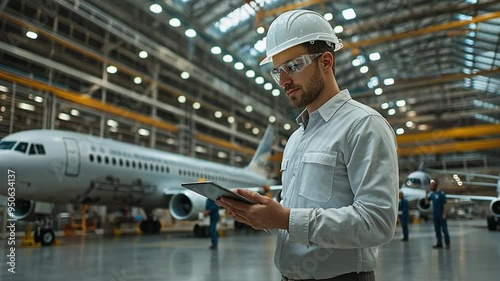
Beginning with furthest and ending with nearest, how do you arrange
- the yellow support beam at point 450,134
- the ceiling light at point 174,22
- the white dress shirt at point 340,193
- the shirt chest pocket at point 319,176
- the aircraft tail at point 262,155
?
the yellow support beam at point 450,134
the aircraft tail at point 262,155
the ceiling light at point 174,22
the shirt chest pocket at point 319,176
the white dress shirt at point 340,193

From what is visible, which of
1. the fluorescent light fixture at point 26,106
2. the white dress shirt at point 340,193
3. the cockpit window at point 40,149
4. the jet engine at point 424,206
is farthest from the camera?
the jet engine at point 424,206

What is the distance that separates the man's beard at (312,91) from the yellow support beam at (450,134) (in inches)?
1027

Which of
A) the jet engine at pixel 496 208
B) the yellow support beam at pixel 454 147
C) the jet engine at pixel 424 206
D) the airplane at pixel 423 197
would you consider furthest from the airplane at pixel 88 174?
the yellow support beam at pixel 454 147

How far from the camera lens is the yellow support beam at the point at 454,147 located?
24.8m

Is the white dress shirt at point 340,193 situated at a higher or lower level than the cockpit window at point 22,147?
lower

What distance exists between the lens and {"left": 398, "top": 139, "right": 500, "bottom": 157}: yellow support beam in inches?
976

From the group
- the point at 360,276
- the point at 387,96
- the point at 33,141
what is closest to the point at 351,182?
the point at 360,276

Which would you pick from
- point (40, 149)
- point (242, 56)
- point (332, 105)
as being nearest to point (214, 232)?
point (40, 149)

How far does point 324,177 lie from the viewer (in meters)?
1.12

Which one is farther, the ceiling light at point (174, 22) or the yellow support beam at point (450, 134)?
the yellow support beam at point (450, 134)

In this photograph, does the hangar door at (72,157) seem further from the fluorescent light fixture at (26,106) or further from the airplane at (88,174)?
the fluorescent light fixture at (26,106)

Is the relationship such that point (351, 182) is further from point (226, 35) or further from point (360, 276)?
point (226, 35)

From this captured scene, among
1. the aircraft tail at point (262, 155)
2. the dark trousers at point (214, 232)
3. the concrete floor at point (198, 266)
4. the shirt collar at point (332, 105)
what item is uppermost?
the aircraft tail at point (262, 155)

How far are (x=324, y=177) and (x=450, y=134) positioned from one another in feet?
89.9
